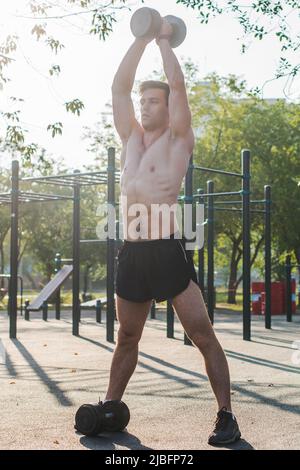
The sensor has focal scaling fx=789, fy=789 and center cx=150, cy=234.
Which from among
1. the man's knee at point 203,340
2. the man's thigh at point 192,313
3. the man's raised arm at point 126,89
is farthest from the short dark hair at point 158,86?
the man's knee at point 203,340

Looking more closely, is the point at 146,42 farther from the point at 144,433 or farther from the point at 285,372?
the point at 285,372

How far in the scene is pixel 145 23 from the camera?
418 centimetres

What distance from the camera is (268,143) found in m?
24.8

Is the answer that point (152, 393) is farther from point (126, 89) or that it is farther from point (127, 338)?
point (126, 89)

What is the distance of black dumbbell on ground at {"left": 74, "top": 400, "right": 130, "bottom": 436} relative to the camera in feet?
13.6

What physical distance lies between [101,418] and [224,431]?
672mm

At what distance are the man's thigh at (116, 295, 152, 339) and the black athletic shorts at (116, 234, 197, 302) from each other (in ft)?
0.15

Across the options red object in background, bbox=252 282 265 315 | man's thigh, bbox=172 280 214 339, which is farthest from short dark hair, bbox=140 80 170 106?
red object in background, bbox=252 282 265 315

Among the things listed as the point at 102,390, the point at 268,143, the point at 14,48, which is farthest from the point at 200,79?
the point at 102,390

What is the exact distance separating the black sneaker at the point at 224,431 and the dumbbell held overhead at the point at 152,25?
78.8 inches

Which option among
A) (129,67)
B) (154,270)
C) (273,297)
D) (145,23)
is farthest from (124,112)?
(273,297)

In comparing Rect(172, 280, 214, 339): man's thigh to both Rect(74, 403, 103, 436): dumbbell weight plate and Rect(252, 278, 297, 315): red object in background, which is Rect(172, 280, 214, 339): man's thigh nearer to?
Rect(74, 403, 103, 436): dumbbell weight plate

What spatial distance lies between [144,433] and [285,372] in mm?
3318

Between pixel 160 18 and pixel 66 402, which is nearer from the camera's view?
pixel 160 18
